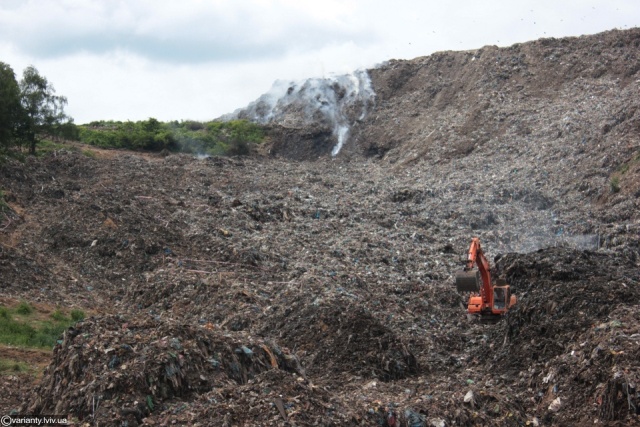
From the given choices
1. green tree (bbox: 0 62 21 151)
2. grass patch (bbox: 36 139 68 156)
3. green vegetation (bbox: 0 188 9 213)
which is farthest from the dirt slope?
grass patch (bbox: 36 139 68 156)

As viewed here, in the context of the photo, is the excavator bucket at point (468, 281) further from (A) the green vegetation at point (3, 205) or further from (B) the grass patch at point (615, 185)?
(A) the green vegetation at point (3, 205)

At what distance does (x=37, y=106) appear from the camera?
75.2 feet

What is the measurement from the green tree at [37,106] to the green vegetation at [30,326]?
40.9 feet

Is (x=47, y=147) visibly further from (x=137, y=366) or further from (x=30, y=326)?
(x=137, y=366)

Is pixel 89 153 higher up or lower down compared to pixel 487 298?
higher up

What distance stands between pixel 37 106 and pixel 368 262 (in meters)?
12.4

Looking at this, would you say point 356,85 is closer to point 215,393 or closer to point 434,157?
point 434,157

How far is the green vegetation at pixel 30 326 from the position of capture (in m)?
10.2

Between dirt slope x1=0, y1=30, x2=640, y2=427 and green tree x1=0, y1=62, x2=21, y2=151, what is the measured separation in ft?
3.19

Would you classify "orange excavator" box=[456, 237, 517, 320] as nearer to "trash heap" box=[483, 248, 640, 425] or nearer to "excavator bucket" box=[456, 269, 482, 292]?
"trash heap" box=[483, 248, 640, 425]

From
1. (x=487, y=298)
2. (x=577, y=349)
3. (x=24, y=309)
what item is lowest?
(x=577, y=349)

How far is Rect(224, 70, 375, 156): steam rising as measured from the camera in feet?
109

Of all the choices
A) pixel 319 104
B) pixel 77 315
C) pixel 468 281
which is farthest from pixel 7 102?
pixel 319 104

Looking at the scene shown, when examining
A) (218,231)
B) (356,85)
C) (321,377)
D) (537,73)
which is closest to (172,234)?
(218,231)
